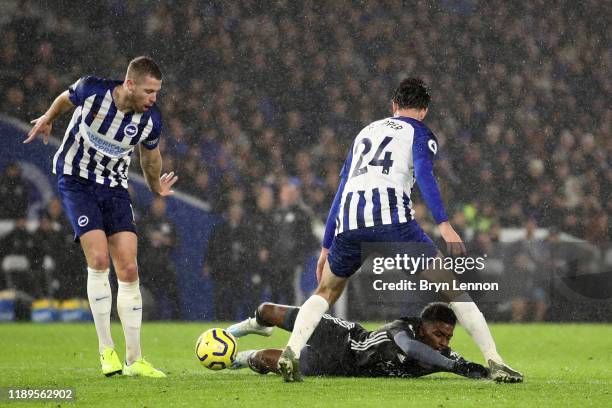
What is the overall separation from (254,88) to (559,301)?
483 centimetres

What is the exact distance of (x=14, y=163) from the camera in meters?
13.2

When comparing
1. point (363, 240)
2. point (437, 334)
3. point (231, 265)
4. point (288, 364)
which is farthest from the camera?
point (231, 265)

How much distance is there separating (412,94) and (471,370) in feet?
5.03

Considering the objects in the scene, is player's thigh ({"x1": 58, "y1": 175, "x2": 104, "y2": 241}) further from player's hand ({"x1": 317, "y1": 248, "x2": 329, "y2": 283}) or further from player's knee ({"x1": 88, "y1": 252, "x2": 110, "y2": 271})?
player's hand ({"x1": 317, "y1": 248, "x2": 329, "y2": 283})

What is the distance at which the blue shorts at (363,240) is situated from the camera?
577cm

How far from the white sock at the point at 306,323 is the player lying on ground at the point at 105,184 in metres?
1.02

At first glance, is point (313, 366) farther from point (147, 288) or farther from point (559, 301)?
point (559, 301)

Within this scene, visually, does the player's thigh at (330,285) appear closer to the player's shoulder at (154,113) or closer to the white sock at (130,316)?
the white sock at (130,316)

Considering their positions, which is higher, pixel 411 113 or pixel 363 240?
pixel 411 113

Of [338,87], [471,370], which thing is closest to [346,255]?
[471,370]

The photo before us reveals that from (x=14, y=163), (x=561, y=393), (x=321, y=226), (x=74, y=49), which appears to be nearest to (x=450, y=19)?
(x=321, y=226)

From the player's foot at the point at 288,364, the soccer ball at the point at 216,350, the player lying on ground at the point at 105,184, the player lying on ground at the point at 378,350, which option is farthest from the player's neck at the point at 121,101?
the player's foot at the point at 288,364

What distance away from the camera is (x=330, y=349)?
20.6ft

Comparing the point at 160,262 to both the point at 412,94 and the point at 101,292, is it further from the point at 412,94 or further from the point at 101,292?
the point at 412,94
